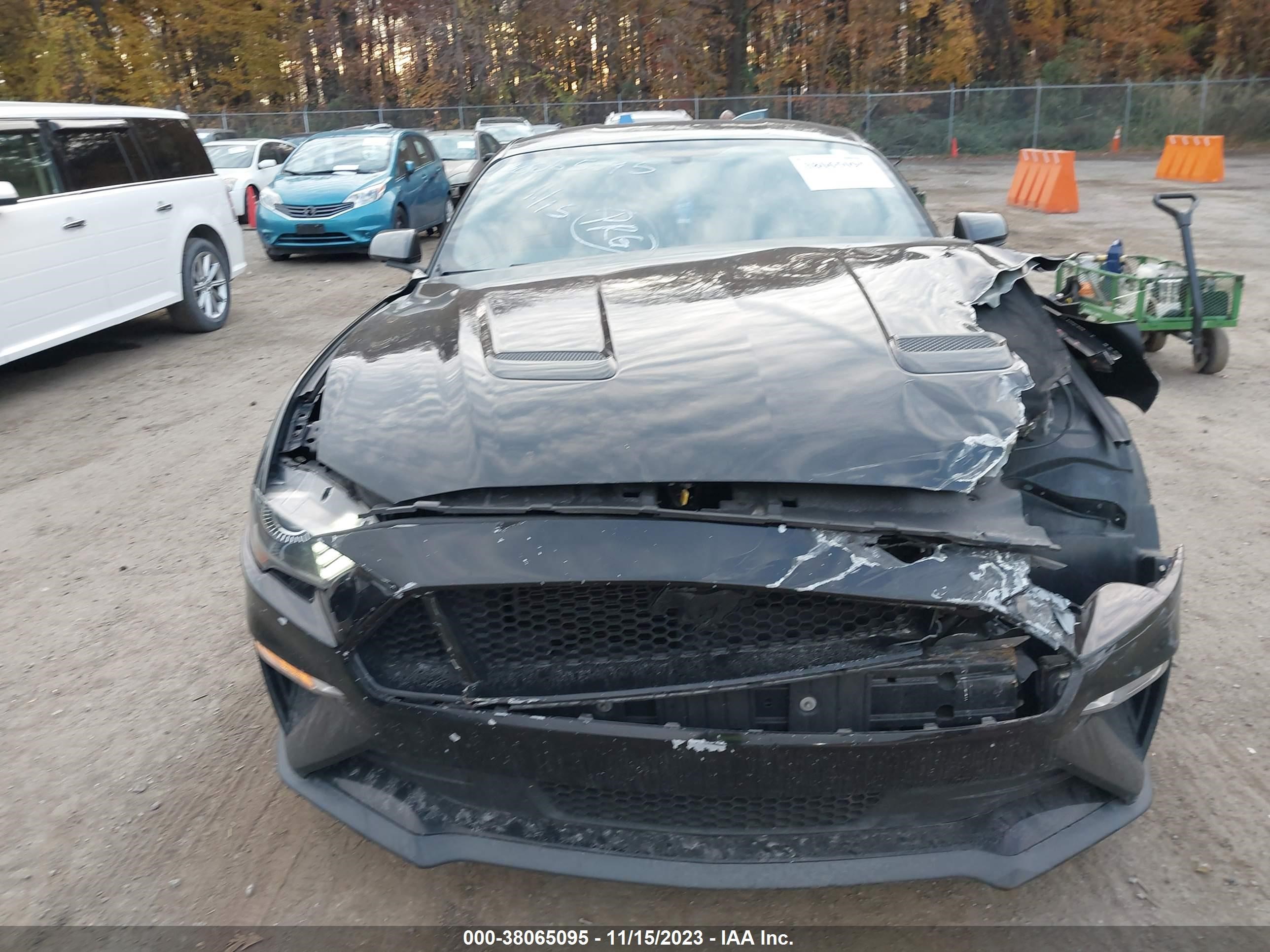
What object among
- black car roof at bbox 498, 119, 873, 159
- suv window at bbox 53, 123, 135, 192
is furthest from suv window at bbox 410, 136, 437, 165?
black car roof at bbox 498, 119, 873, 159

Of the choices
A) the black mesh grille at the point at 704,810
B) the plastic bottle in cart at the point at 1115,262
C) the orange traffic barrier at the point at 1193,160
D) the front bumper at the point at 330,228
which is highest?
the plastic bottle in cart at the point at 1115,262

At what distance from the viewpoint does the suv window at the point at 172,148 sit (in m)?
8.35

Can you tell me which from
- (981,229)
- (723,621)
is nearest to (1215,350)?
(981,229)

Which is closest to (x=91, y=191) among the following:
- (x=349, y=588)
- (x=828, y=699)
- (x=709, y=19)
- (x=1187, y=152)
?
(x=349, y=588)

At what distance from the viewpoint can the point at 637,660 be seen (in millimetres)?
2078

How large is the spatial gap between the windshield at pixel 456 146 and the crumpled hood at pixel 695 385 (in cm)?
1606

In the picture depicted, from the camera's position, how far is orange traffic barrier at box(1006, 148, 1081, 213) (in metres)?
16.0

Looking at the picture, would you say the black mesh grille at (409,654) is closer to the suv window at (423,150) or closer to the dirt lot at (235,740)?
the dirt lot at (235,740)

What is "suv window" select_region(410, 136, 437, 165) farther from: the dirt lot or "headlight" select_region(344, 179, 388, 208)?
the dirt lot

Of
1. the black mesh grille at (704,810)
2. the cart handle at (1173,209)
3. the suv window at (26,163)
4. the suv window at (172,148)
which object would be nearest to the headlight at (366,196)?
the suv window at (172,148)

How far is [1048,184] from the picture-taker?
643 inches

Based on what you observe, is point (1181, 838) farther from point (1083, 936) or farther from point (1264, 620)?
point (1264, 620)

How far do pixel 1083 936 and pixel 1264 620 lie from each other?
1825 mm

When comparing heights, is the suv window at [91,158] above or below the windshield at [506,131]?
above
